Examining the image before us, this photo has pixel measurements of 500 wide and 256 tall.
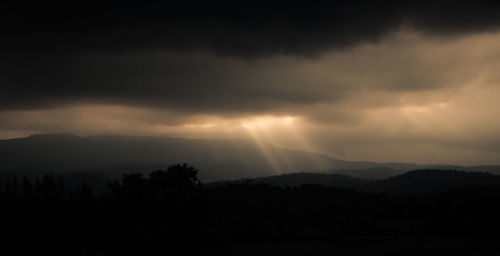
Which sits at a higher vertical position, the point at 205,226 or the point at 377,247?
the point at 205,226

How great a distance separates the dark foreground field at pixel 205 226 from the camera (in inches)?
3615

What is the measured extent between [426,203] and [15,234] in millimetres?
131573

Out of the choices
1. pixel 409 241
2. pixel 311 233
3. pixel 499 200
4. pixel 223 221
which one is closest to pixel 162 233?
pixel 223 221

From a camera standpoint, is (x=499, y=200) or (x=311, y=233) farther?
(x=499, y=200)

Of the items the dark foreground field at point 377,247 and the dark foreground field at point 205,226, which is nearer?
the dark foreground field at point 377,247

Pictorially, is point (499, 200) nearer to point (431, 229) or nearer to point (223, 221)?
point (431, 229)

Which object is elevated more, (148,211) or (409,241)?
(148,211)

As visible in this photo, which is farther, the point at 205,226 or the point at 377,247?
the point at 377,247

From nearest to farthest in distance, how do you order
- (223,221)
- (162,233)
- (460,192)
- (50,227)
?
(162,233) → (50,227) → (223,221) → (460,192)

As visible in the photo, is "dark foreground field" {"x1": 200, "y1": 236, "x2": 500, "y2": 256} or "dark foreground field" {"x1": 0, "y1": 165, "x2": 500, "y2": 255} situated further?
"dark foreground field" {"x1": 0, "y1": 165, "x2": 500, "y2": 255}

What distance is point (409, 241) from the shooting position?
106 m

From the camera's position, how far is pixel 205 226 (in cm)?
9631

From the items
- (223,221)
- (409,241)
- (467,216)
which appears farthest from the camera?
(467,216)

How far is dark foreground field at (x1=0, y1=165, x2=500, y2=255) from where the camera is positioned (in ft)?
301
